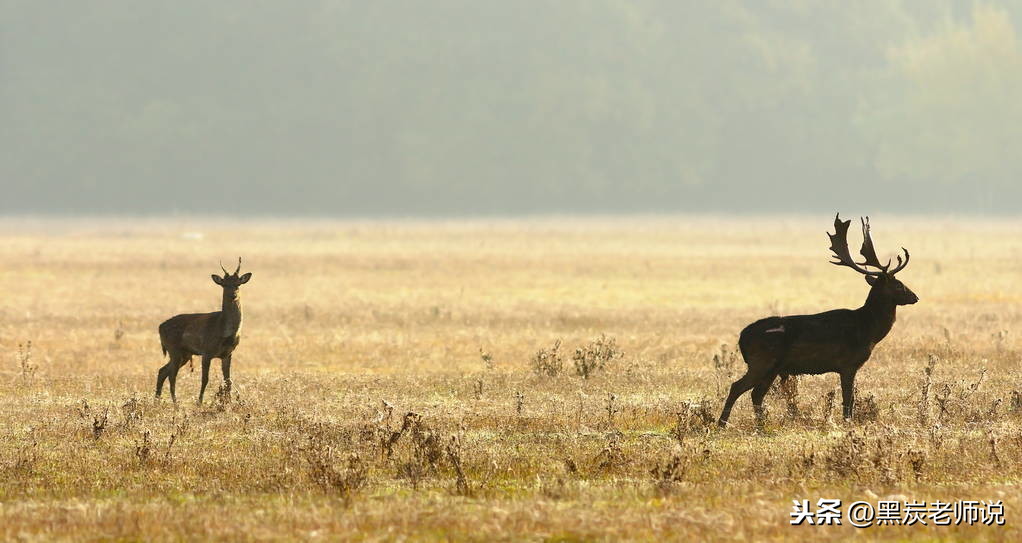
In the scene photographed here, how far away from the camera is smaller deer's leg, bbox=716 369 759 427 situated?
15328mm

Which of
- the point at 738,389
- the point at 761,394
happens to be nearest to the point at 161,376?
the point at 738,389

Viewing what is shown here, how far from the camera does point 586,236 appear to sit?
302 feet

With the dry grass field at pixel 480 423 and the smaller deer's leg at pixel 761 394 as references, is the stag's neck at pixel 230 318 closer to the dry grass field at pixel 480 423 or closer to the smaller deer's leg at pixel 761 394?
the dry grass field at pixel 480 423

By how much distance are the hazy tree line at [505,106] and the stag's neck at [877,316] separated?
4916 inches

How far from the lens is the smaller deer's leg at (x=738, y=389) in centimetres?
1533

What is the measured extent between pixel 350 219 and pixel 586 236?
172ft

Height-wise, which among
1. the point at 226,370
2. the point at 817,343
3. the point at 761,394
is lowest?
the point at 226,370

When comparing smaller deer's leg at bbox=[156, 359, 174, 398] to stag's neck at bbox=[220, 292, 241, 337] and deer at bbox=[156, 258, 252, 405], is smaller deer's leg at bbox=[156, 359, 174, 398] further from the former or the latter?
stag's neck at bbox=[220, 292, 241, 337]

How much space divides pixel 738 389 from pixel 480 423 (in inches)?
106

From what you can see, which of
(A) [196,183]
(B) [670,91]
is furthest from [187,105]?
(B) [670,91]

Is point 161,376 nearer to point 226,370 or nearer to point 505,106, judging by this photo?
point 226,370

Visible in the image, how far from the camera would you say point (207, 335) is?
17.9 meters

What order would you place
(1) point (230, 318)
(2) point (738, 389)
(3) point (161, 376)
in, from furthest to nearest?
(3) point (161, 376) < (1) point (230, 318) < (2) point (738, 389)

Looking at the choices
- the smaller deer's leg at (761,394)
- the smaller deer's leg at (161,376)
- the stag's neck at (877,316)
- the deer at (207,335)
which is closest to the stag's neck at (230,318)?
the deer at (207,335)
